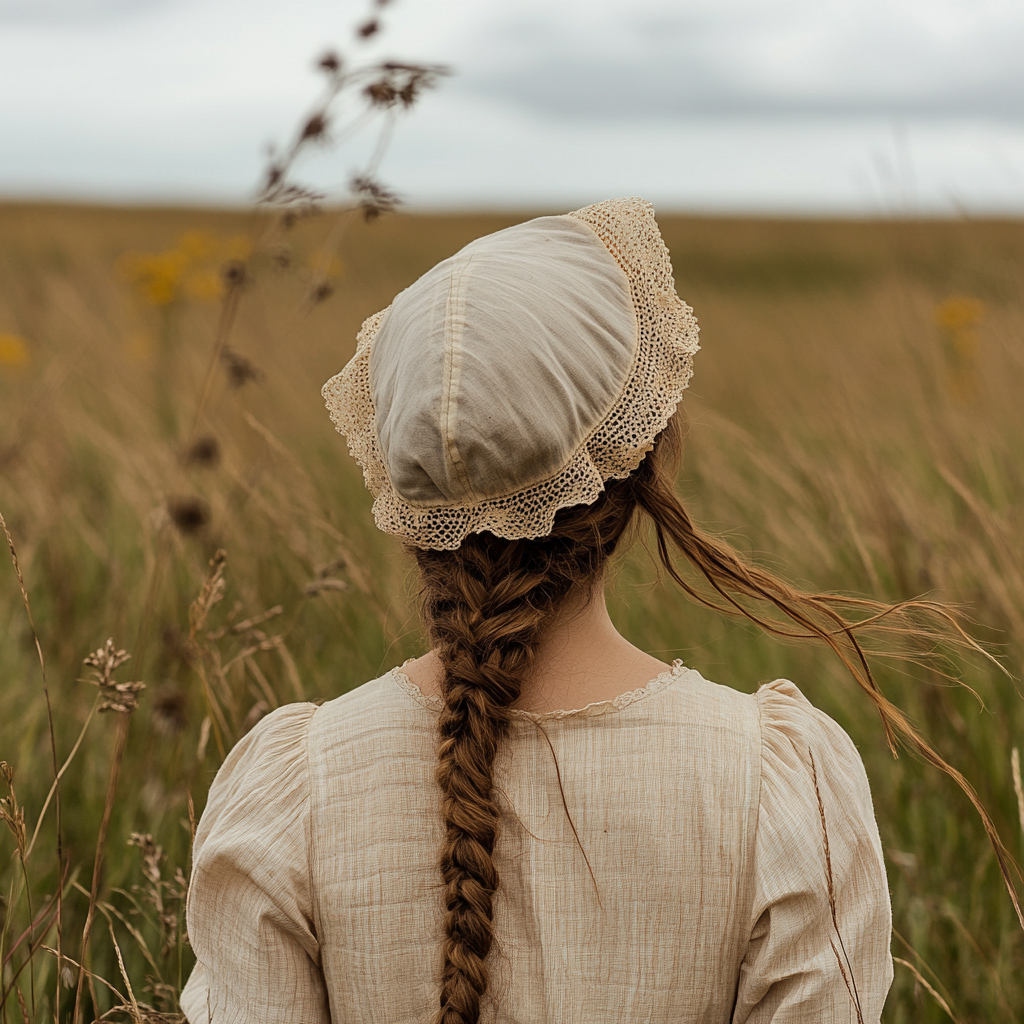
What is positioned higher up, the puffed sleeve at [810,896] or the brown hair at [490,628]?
the brown hair at [490,628]

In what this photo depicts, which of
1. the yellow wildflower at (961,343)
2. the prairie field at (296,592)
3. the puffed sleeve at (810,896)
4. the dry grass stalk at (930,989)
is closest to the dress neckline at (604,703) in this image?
the puffed sleeve at (810,896)

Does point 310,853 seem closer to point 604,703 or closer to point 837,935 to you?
point 604,703

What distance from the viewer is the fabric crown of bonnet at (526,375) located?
876 mm

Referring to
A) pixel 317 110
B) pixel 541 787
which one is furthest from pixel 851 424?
pixel 541 787

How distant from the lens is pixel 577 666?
0.94 m

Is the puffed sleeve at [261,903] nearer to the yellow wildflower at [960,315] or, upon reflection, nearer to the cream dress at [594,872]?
the cream dress at [594,872]

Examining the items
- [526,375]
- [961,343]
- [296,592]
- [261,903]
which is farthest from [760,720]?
[961,343]

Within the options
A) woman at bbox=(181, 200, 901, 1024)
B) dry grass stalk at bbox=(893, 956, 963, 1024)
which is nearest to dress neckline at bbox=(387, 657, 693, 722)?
woman at bbox=(181, 200, 901, 1024)

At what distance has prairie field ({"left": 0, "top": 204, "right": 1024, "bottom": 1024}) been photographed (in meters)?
1.46

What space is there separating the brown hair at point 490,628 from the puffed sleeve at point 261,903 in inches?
6.3

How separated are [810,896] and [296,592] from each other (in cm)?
167

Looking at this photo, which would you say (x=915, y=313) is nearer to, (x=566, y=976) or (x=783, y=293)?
(x=566, y=976)

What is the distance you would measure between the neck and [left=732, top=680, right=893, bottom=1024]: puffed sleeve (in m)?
0.16

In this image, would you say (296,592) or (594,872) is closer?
(594,872)
